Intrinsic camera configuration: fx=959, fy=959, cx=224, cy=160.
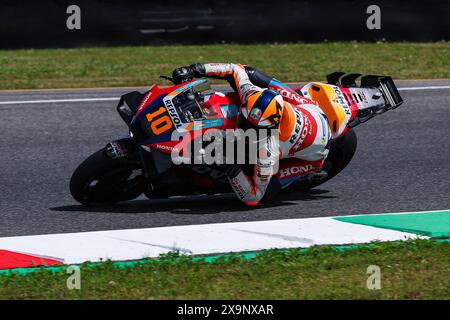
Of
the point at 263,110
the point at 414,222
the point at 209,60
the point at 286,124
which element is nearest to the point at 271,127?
the point at 263,110

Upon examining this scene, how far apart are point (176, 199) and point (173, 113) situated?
1214mm

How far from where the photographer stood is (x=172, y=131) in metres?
7.73

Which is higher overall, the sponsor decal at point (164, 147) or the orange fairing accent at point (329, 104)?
the orange fairing accent at point (329, 104)

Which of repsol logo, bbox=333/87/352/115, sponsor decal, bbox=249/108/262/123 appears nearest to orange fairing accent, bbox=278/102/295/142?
sponsor decal, bbox=249/108/262/123

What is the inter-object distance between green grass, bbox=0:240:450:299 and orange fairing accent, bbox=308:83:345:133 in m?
1.69

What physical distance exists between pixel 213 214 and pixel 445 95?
20.7 ft

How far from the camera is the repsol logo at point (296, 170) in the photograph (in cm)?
823

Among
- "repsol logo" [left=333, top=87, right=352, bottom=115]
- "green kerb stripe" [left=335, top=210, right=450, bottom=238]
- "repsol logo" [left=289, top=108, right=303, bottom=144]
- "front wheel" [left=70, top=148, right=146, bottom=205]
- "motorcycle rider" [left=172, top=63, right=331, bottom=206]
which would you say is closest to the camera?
"green kerb stripe" [left=335, top=210, right=450, bottom=238]

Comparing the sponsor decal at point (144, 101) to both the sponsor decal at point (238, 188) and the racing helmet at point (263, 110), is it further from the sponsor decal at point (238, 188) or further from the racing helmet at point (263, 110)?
the sponsor decal at point (238, 188)

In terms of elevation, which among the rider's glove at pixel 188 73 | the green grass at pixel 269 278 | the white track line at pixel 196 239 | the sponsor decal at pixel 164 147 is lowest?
the green grass at pixel 269 278

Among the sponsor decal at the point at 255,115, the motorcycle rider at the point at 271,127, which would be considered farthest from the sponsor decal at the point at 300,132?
the sponsor decal at the point at 255,115

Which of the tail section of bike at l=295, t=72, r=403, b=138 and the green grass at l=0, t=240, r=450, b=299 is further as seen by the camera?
the tail section of bike at l=295, t=72, r=403, b=138

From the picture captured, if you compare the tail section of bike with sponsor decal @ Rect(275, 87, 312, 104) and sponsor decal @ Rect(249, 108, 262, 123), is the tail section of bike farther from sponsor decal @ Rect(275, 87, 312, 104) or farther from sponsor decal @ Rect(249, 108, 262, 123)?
sponsor decal @ Rect(249, 108, 262, 123)

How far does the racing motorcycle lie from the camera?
7.76 meters
